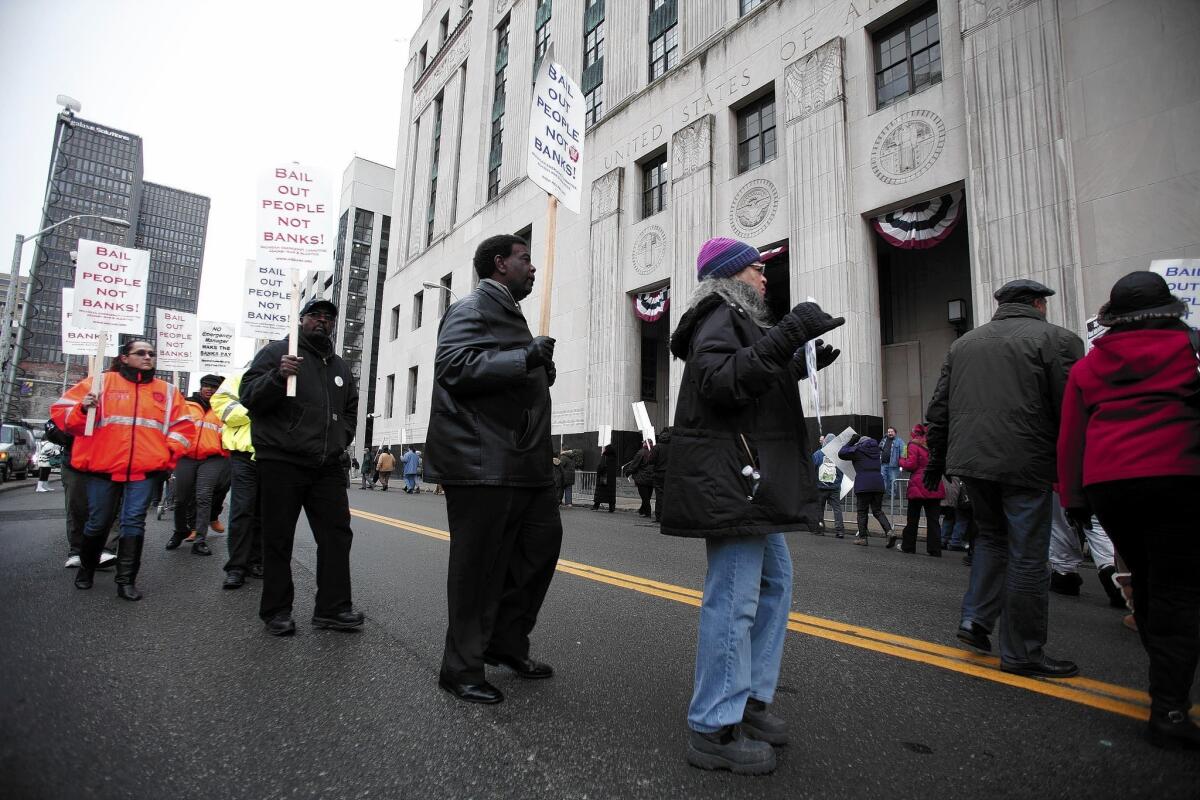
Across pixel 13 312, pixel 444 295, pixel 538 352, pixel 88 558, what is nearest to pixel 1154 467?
pixel 538 352

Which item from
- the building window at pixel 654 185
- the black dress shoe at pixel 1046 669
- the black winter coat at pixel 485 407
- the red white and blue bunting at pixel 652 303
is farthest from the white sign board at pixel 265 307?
the building window at pixel 654 185

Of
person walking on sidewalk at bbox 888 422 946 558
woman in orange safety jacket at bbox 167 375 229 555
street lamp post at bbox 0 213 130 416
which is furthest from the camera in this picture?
street lamp post at bbox 0 213 130 416

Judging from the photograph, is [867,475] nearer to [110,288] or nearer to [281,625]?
[281,625]

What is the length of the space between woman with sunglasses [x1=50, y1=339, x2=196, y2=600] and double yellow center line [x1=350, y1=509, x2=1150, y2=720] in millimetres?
3685

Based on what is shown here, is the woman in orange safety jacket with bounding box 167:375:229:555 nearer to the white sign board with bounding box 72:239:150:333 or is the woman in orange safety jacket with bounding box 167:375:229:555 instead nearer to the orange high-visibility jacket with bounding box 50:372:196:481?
the white sign board with bounding box 72:239:150:333

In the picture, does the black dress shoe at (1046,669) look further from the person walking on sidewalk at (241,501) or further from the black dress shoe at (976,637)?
the person walking on sidewalk at (241,501)

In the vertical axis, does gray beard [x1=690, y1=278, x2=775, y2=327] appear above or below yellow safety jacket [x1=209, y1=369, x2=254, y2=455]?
above

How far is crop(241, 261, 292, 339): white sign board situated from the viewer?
32.6 ft

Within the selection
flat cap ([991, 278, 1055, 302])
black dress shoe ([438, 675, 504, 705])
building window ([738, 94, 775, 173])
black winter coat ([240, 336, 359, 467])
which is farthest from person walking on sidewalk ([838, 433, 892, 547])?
building window ([738, 94, 775, 173])

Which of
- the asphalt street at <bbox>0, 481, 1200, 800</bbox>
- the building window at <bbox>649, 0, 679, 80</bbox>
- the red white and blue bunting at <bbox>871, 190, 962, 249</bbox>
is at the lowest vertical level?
the asphalt street at <bbox>0, 481, 1200, 800</bbox>

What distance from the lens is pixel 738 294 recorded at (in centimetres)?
246

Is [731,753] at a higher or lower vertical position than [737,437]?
lower

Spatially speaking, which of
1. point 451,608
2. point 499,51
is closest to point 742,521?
point 451,608

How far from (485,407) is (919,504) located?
728cm
